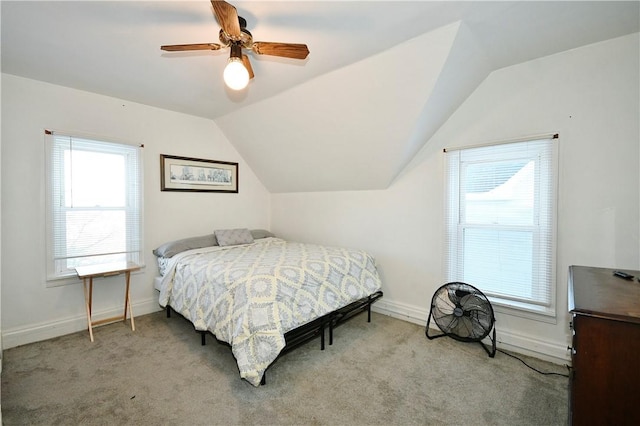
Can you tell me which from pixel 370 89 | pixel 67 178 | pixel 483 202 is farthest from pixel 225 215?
pixel 483 202

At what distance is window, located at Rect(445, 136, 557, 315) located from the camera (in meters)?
2.38

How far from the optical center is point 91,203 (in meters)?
3.05

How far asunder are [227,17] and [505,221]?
2673 millimetres

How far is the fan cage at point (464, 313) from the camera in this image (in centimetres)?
245

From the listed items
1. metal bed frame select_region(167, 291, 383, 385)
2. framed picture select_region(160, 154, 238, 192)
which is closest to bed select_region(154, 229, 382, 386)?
metal bed frame select_region(167, 291, 383, 385)

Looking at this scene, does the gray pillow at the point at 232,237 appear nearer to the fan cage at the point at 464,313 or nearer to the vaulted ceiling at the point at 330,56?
the vaulted ceiling at the point at 330,56

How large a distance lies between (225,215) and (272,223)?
0.84 meters

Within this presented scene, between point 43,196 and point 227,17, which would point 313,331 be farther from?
point 43,196

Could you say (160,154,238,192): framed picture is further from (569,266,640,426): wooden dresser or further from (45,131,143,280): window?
(569,266,640,426): wooden dresser

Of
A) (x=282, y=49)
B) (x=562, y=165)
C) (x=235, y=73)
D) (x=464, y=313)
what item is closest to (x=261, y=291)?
(x=235, y=73)

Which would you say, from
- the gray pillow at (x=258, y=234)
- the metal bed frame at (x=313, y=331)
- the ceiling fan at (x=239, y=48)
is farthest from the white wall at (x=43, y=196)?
the ceiling fan at (x=239, y=48)

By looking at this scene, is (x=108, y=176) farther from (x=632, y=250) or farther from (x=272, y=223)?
(x=632, y=250)

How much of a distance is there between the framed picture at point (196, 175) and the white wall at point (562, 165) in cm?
240

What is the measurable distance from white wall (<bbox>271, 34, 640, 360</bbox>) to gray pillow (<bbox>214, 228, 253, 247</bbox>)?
1965 millimetres
